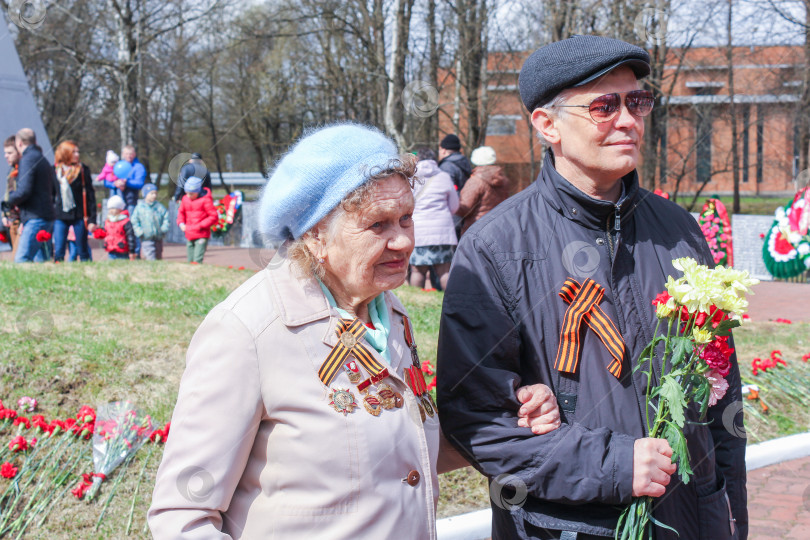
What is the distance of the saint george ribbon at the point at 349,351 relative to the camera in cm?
194

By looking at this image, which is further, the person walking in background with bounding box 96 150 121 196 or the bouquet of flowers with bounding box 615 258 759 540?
the person walking in background with bounding box 96 150 121 196

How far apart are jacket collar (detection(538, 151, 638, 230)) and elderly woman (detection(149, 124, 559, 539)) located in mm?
492

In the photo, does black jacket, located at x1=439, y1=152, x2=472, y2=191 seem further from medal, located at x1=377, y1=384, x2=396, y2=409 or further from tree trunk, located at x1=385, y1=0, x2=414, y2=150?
medal, located at x1=377, y1=384, x2=396, y2=409

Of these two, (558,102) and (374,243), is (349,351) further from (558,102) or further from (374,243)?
(558,102)

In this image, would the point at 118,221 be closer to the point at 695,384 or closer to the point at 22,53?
the point at 695,384

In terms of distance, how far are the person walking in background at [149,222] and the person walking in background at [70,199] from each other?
1.97 ft

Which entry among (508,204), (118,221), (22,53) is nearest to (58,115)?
(22,53)

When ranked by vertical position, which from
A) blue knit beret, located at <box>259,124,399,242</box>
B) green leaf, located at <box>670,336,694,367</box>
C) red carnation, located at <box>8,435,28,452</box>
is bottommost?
red carnation, located at <box>8,435,28,452</box>

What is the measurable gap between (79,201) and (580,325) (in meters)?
10.2

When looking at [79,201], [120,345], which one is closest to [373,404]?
[120,345]

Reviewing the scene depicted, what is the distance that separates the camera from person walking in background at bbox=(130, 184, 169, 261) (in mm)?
11508

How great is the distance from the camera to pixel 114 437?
4.40 metres

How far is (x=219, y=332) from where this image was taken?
6.03 ft

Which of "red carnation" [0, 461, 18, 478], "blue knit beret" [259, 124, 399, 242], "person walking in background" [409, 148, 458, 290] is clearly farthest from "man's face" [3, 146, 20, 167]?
"blue knit beret" [259, 124, 399, 242]
